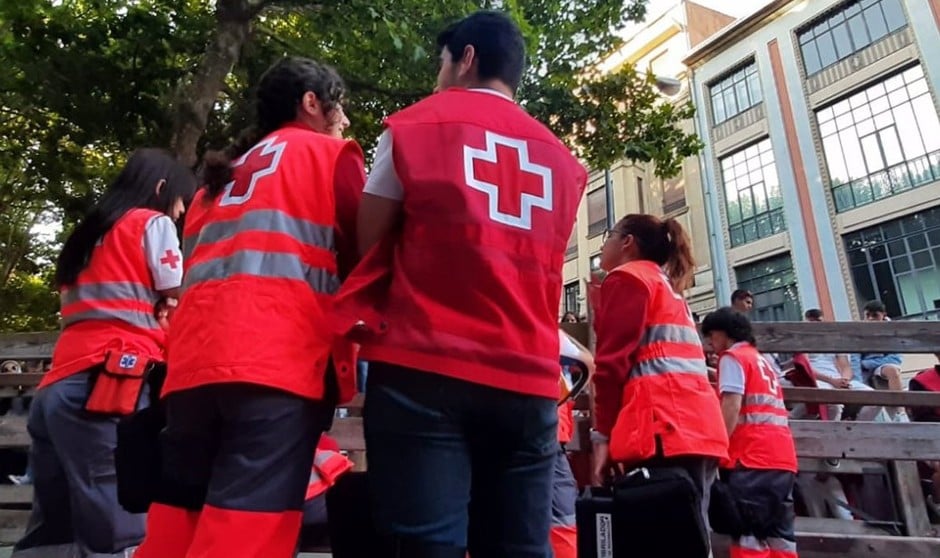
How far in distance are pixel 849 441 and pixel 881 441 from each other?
18cm

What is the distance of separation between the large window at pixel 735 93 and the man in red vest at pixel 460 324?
22529 millimetres

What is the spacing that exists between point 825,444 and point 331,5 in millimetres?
5631

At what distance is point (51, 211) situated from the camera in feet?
42.0

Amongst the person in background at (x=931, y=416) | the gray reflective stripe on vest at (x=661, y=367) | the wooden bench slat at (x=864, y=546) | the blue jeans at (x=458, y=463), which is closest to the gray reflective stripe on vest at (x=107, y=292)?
the blue jeans at (x=458, y=463)

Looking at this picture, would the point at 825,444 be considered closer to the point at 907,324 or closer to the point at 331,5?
the point at 907,324

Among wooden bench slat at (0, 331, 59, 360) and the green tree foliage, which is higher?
the green tree foliage

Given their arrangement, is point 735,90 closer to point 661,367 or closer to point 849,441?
point 849,441

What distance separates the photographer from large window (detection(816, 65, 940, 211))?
56.6ft

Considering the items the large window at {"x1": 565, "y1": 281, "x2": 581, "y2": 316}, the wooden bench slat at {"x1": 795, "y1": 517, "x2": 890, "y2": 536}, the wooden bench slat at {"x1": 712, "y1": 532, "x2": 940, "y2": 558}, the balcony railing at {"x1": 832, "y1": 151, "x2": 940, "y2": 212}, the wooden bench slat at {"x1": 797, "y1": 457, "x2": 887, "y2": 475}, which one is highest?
the balcony railing at {"x1": 832, "y1": 151, "x2": 940, "y2": 212}

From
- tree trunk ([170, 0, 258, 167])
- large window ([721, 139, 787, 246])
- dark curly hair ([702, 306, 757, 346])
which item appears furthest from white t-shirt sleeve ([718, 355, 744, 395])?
large window ([721, 139, 787, 246])

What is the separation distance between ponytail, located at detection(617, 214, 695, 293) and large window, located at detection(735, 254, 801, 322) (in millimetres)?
17589

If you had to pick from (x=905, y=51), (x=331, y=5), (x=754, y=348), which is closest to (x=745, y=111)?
(x=905, y=51)

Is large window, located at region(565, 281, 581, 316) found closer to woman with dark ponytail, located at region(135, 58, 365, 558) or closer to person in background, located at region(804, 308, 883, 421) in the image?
person in background, located at region(804, 308, 883, 421)

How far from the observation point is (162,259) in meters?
2.62
